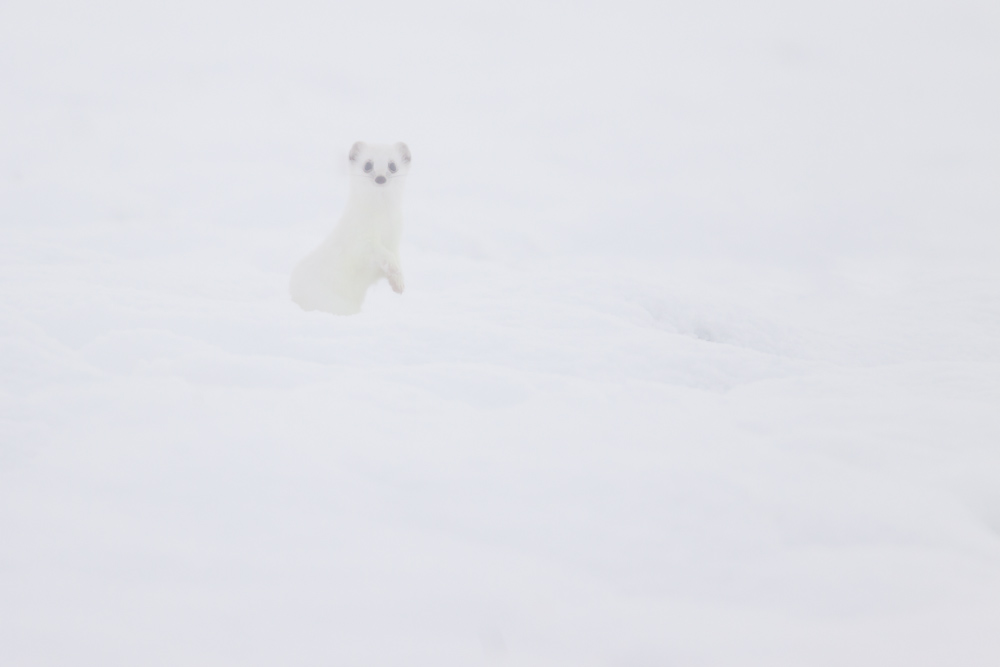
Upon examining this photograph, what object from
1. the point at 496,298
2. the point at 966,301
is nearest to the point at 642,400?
the point at 496,298

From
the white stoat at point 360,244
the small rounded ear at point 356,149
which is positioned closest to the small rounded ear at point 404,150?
the white stoat at point 360,244

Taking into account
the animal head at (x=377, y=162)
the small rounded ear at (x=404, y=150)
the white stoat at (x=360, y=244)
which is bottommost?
the white stoat at (x=360, y=244)

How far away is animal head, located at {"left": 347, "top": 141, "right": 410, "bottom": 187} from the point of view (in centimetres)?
468

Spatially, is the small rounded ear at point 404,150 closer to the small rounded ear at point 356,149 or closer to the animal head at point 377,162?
the animal head at point 377,162

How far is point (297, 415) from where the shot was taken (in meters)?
2.40

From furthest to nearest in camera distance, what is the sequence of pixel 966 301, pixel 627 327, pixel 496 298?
pixel 966 301 < pixel 496 298 < pixel 627 327

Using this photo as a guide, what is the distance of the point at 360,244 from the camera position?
15.6 feet

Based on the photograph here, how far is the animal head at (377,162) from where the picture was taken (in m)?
4.68

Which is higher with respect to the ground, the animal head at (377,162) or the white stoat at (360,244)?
the animal head at (377,162)

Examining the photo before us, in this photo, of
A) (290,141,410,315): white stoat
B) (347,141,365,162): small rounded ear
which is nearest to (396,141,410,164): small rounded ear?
(290,141,410,315): white stoat

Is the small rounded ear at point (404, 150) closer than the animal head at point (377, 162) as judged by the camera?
No

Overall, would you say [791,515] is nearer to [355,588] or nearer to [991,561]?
[991,561]

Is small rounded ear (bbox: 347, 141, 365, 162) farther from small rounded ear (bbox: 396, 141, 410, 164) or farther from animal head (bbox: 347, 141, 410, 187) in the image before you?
small rounded ear (bbox: 396, 141, 410, 164)

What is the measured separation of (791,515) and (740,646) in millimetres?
527
